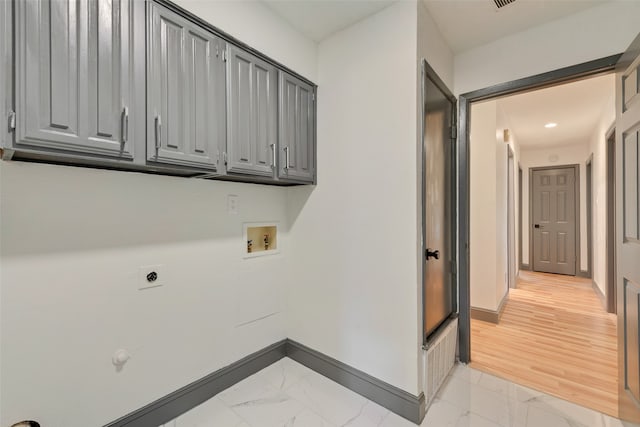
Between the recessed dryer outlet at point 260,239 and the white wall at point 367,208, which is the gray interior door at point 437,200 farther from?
the recessed dryer outlet at point 260,239

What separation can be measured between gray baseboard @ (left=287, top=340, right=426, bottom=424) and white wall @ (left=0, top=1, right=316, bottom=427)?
45 centimetres

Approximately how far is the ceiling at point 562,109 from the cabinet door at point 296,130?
8.63 feet

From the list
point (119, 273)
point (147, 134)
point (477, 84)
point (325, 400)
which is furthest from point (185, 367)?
point (477, 84)

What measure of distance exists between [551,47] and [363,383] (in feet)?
8.63

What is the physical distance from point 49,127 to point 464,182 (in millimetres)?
2521

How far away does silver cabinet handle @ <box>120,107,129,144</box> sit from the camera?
1228 millimetres

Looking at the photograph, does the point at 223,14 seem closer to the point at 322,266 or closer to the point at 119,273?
the point at 119,273

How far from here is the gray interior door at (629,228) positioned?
144 cm

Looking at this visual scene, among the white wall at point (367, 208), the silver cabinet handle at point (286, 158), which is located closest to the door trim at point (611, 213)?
the white wall at point (367, 208)

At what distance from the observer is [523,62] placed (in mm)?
2053

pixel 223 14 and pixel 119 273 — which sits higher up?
pixel 223 14

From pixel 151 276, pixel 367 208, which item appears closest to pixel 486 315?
pixel 367 208

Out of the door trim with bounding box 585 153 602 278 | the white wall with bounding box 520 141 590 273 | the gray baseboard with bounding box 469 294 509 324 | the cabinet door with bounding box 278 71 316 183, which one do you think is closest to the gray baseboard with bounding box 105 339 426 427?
the cabinet door with bounding box 278 71 316 183

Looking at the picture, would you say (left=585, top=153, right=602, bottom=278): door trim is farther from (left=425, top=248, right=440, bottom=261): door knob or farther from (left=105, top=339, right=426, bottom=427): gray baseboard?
(left=105, top=339, right=426, bottom=427): gray baseboard
